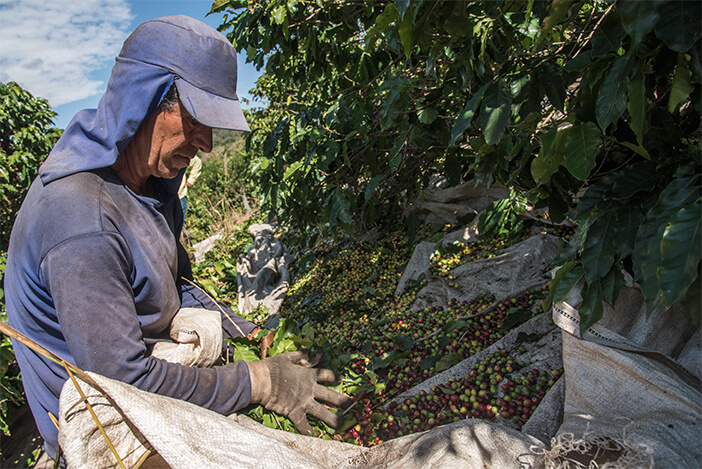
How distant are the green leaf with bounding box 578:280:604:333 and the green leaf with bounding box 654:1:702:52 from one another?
2.36 feet

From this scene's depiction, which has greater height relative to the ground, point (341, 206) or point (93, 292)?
point (93, 292)

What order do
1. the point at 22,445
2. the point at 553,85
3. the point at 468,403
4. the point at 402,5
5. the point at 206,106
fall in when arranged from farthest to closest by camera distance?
the point at 22,445 → the point at 468,403 → the point at 553,85 → the point at 206,106 → the point at 402,5

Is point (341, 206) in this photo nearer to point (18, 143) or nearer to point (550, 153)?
point (550, 153)

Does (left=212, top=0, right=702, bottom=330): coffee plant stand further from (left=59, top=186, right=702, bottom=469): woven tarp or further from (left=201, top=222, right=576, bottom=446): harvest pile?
(left=201, top=222, right=576, bottom=446): harvest pile

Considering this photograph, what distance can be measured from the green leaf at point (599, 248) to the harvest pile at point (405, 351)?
3.22 ft

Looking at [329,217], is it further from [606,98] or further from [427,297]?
[606,98]

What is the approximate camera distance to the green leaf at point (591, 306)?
1.33 metres

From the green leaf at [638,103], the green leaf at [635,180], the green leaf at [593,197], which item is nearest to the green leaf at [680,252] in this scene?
the green leaf at [638,103]

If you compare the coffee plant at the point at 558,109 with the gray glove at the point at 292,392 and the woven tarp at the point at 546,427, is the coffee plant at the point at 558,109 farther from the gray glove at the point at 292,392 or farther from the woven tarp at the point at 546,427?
the gray glove at the point at 292,392

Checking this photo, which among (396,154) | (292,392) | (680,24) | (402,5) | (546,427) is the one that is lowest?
(546,427)

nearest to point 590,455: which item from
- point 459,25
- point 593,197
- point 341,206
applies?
point 593,197

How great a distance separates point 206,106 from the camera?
1389 mm

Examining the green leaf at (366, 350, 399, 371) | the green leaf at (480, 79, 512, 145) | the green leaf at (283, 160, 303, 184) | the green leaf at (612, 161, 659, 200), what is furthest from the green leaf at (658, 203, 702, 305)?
the green leaf at (283, 160, 303, 184)

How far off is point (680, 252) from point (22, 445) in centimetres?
489
